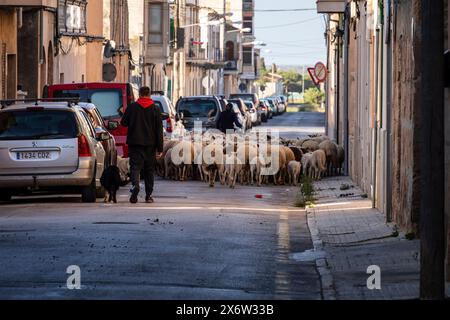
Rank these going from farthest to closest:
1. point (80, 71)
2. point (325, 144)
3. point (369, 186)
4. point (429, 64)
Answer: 1. point (80, 71)
2. point (325, 144)
3. point (369, 186)
4. point (429, 64)

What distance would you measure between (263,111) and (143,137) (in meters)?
68.6

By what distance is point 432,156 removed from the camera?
34.7 ft

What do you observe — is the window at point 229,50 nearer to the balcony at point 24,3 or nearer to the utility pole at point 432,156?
the balcony at point 24,3

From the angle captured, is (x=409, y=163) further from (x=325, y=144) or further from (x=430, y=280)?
(x=325, y=144)

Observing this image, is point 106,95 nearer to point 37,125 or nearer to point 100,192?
point 100,192

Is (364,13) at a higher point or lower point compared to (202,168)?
higher

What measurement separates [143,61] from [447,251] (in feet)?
193

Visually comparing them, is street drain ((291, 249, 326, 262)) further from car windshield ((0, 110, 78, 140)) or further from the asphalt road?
car windshield ((0, 110, 78, 140))

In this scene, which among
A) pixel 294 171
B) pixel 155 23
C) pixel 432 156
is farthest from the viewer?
pixel 155 23

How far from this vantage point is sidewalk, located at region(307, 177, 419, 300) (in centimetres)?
1206

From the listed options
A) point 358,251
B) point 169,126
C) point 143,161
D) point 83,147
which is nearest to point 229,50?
point 169,126

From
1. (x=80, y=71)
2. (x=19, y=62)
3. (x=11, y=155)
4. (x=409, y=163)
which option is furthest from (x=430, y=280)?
(x=80, y=71)

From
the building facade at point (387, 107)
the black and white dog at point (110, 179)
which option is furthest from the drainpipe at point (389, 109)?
the black and white dog at point (110, 179)

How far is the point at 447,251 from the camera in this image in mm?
12430
